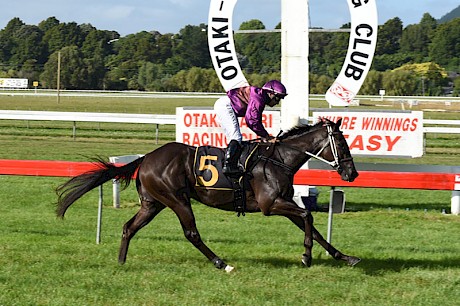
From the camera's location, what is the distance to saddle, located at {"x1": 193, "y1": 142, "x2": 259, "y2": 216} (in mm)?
6742

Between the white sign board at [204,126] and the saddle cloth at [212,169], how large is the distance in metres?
4.49

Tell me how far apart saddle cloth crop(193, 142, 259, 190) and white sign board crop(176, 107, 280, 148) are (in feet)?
14.7

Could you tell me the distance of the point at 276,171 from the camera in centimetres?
674

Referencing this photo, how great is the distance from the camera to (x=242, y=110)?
272 inches

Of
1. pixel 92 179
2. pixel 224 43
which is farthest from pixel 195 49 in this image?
pixel 92 179

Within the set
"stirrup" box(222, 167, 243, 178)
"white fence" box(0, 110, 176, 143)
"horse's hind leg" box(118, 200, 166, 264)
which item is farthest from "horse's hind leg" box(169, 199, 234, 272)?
"white fence" box(0, 110, 176, 143)

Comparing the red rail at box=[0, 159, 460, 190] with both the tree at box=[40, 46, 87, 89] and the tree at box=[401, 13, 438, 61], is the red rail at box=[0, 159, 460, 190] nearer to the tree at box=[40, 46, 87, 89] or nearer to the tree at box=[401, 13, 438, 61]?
the tree at box=[40, 46, 87, 89]

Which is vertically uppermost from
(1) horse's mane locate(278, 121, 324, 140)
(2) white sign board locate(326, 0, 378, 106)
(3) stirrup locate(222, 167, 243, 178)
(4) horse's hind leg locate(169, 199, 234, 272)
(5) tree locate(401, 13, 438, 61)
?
(5) tree locate(401, 13, 438, 61)

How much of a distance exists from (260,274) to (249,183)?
78 centimetres

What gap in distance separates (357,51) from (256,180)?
14.8 ft

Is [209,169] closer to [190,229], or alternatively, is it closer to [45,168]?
[190,229]

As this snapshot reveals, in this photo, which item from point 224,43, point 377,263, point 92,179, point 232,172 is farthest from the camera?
point 224,43

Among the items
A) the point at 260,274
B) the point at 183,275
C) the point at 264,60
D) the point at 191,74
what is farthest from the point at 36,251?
the point at 264,60

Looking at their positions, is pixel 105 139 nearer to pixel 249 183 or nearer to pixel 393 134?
pixel 393 134
